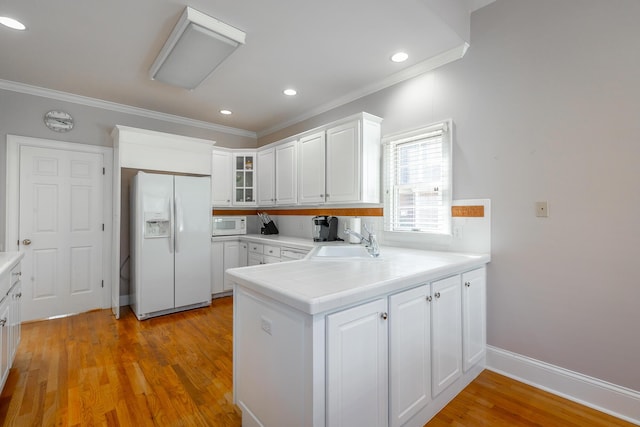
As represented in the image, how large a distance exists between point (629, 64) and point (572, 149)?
53cm

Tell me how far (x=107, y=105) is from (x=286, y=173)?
2404 mm

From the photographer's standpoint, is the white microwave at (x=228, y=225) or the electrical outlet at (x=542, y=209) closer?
the electrical outlet at (x=542, y=209)

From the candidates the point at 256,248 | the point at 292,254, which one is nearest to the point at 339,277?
the point at 292,254

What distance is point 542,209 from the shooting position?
209cm

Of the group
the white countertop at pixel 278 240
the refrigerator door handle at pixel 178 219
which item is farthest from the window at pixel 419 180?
the refrigerator door handle at pixel 178 219

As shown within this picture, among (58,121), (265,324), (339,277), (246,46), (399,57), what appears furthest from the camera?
(58,121)

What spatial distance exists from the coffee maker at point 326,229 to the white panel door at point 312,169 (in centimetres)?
27

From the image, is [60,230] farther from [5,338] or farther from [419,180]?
[419,180]

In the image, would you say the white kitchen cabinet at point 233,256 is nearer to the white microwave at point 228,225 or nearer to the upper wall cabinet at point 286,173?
the white microwave at point 228,225

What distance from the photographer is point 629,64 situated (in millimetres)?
1768

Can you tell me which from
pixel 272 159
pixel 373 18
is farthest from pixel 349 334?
pixel 272 159

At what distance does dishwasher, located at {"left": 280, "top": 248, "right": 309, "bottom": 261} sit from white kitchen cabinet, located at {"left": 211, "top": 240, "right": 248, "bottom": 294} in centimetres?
100

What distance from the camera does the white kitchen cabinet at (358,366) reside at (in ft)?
4.00

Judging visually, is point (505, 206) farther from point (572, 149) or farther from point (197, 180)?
point (197, 180)
